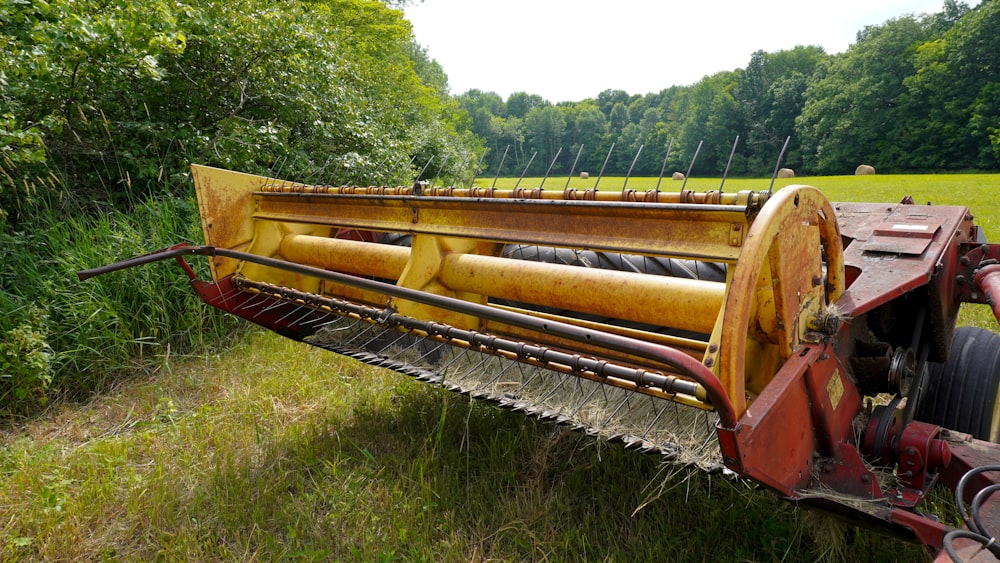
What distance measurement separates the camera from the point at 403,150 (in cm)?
897

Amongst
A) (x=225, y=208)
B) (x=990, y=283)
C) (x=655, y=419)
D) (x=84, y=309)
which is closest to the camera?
(x=655, y=419)

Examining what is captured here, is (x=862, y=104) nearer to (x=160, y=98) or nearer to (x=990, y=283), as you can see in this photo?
(x=160, y=98)

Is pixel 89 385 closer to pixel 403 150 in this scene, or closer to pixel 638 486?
pixel 638 486

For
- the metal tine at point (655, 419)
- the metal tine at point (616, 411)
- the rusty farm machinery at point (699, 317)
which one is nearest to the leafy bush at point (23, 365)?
the rusty farm machinery at point (699, 317)

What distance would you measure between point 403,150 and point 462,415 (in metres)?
6.19

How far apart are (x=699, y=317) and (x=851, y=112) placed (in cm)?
4999

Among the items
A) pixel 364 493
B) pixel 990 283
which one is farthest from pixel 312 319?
pixel 990 283

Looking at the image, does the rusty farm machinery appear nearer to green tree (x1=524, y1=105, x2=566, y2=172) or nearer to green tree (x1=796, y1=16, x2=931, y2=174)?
green tree (x1=524, y1=105, x2=566, y2=172)

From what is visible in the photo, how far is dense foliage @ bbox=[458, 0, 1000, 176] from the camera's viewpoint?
116ft

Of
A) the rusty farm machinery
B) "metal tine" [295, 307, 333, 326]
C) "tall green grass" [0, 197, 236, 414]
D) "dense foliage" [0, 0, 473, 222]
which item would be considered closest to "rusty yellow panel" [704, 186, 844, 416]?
the rusty farm machinery

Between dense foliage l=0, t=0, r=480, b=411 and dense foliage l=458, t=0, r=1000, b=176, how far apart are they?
77.7ft

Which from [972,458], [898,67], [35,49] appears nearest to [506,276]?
[972,458]

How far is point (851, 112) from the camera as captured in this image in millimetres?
43531

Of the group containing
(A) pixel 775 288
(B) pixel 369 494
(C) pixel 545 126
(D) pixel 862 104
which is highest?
(D) pixel 862 104
